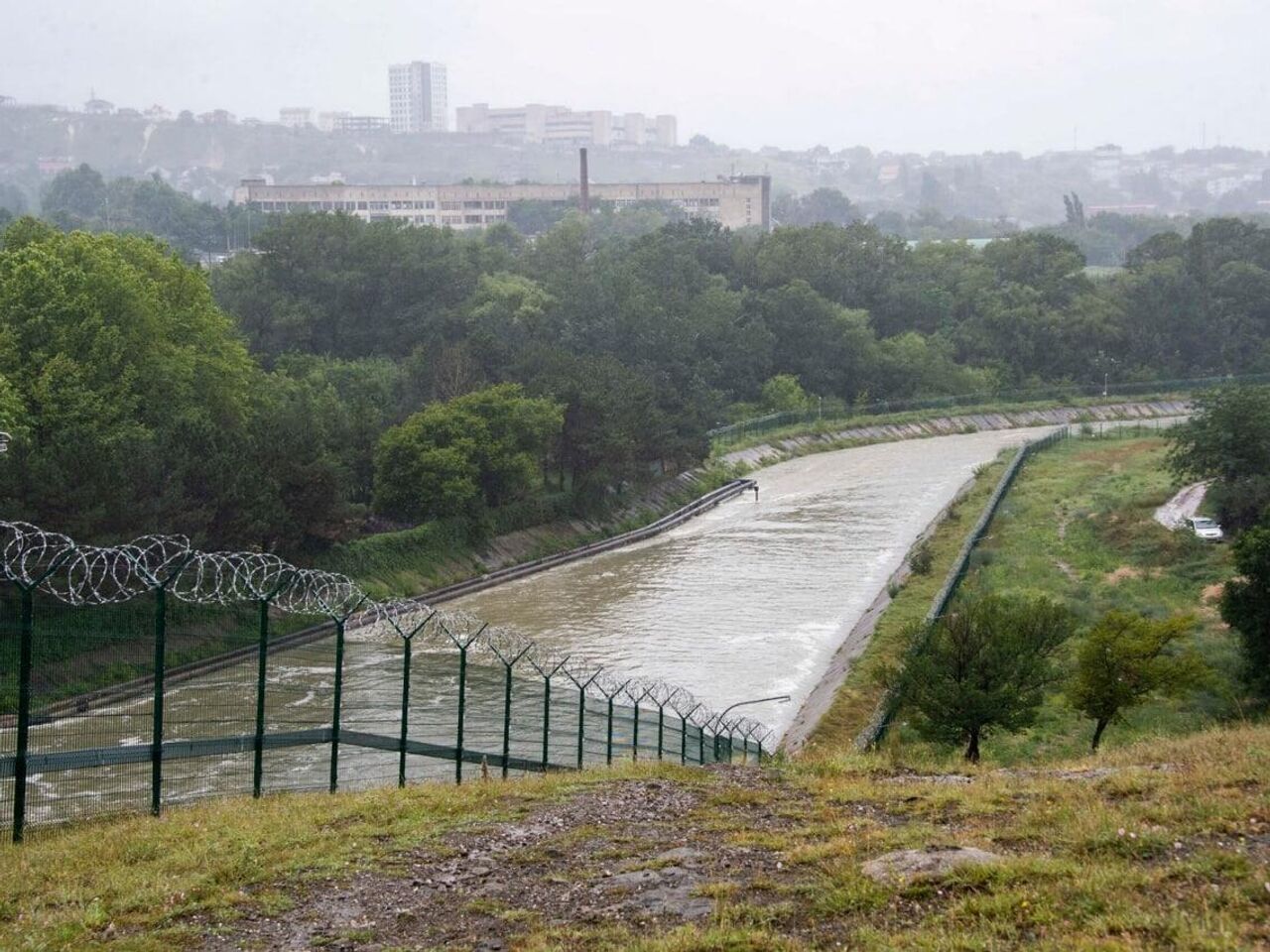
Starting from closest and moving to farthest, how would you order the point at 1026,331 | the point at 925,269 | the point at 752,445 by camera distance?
the point at 752,445, the point at 1026,331, the point at 925,269

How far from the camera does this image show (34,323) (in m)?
49.0

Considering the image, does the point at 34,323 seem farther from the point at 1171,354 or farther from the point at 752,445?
the point at 1171,354

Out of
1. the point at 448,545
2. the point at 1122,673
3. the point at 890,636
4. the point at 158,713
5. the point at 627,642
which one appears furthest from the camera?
the point at 448,545

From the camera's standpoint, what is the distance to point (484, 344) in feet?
240

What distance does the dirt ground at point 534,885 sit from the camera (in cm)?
1214

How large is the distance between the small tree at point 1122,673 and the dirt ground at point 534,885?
1274 cm

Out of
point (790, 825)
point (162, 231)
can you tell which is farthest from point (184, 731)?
point (162, 231)

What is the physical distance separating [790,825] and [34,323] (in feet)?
129

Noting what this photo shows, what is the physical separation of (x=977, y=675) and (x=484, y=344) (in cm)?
4787

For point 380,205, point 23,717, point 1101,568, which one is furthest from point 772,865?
point 380,205

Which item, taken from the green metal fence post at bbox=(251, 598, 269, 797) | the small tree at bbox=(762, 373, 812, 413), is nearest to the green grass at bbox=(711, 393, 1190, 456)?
the small tree at bbox=(762, 373, 812, 413)

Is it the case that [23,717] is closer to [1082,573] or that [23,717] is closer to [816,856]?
[816,856]

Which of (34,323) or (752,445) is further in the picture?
(752,445)

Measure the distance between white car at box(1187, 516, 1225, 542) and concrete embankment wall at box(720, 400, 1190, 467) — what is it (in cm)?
3449
